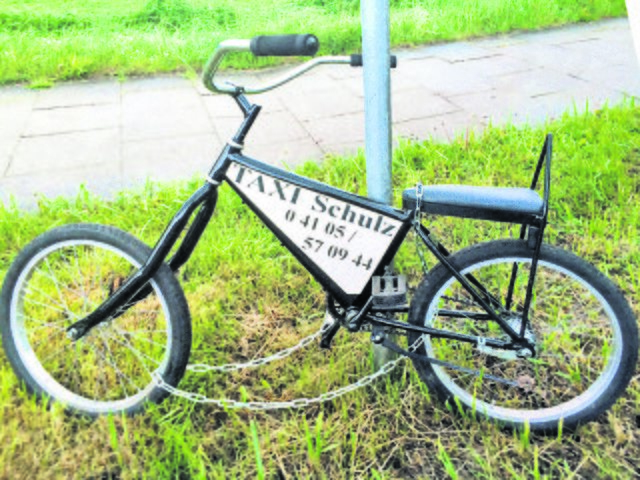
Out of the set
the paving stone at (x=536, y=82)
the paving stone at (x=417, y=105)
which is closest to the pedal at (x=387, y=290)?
the paving stone at (x=417, y=105)

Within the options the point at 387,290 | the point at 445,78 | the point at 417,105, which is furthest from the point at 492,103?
the point at 387,290

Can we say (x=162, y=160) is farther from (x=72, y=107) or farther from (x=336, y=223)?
(x=336, y=223)

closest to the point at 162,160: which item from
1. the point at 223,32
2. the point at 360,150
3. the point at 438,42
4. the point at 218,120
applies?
the point at 218,120

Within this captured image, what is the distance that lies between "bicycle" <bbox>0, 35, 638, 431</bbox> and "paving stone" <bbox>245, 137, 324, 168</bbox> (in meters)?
1.77

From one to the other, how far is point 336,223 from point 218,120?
279cm

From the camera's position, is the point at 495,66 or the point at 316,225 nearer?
the point at 316,225

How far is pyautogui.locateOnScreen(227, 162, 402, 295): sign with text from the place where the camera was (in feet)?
6.52

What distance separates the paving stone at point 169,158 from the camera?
12.8ft

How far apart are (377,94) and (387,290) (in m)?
0.62

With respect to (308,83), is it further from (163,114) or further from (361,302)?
(361,302)

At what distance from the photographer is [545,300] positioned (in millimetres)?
2678

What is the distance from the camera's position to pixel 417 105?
15.7 ft

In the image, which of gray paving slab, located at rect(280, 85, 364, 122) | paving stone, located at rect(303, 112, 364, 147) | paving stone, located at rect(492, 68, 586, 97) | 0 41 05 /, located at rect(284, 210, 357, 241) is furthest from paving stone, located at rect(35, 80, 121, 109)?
0 41 05 /, located at rect(284, 210, 357, 241)

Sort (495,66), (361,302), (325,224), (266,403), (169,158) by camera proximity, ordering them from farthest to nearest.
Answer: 1. (495,66)
2. (169,158)
3. (266,403)
4. (361,302)
5. (325,224)
